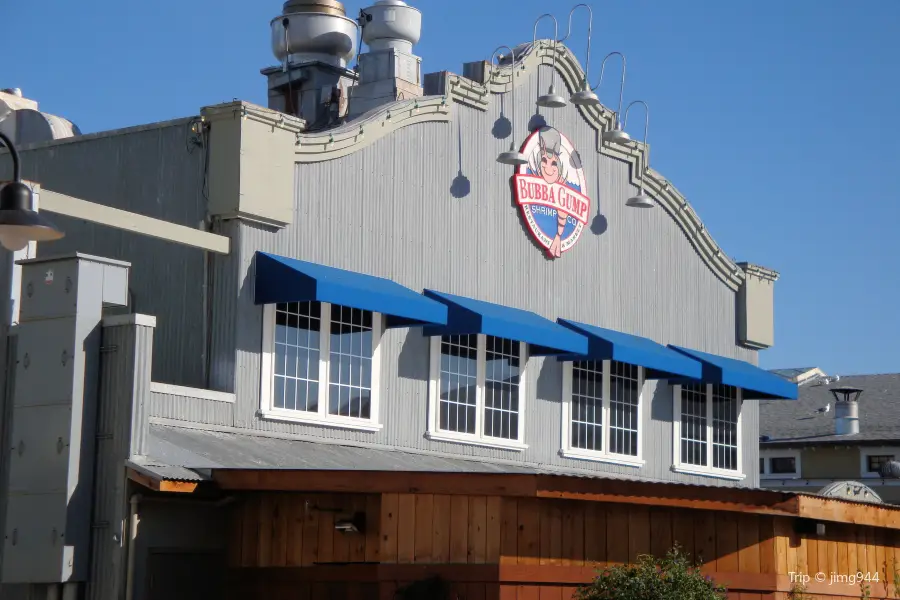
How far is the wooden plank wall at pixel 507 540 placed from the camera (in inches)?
610

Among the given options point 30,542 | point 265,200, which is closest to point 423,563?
point 30,542

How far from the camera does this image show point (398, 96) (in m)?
24.1

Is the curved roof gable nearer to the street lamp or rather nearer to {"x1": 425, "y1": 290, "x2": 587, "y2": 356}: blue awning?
{"x1": 425, "y1": 290, "x2": 587, "y2": 356}: blue awning

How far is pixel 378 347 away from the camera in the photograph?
21.2m

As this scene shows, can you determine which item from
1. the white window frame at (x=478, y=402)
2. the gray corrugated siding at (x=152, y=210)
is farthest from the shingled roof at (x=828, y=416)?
the gray corrugated siding at (x=152, y=210)

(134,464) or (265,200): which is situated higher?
(265,200)

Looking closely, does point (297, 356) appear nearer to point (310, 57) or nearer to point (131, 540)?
point (131, 540)

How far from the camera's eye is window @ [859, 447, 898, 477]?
153 feet

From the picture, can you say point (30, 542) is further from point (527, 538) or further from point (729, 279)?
point (729, 279)

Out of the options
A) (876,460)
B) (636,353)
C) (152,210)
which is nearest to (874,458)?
(876,460)

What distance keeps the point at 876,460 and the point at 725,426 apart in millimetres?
20115


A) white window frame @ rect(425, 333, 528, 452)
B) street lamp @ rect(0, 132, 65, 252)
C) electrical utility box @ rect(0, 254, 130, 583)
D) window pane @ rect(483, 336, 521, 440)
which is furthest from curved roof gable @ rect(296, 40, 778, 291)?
street lamp @ rect(0, 132, 65, 252)

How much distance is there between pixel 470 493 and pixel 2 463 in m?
5.51

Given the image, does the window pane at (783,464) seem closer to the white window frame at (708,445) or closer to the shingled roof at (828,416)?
the shingled roof at (828,416)
